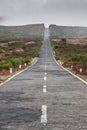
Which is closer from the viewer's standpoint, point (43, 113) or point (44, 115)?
point (44, 115)

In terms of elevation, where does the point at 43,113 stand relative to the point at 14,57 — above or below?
below

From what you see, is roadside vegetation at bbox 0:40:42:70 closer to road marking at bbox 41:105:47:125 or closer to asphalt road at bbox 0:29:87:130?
asphalt road at bbox 0:29:87:130

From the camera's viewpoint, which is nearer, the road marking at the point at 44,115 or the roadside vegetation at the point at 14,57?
the road marking at the point at 44,115

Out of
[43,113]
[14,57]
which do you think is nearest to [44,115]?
[43,113]

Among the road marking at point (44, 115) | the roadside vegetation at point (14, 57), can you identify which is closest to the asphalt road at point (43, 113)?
the road marking at point (44, 115)

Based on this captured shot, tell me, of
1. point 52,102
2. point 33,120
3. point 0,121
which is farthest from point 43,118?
point 52,102

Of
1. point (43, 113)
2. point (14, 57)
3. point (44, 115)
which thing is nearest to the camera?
point (44, 115)

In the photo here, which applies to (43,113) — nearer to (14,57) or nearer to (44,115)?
(44,115)

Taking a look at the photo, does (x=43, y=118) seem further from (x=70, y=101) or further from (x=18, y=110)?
(x=70, y=101)

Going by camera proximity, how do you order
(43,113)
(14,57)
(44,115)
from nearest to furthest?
(44,115) < (43,113) < (14,57)

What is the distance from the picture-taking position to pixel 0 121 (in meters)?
9.64

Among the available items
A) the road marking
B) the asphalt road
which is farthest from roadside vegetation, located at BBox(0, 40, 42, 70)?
the road marking

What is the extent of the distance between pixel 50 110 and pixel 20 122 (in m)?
2.07

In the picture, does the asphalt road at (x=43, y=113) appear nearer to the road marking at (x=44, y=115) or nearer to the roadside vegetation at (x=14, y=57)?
the road marking at (x=44, y=115)
